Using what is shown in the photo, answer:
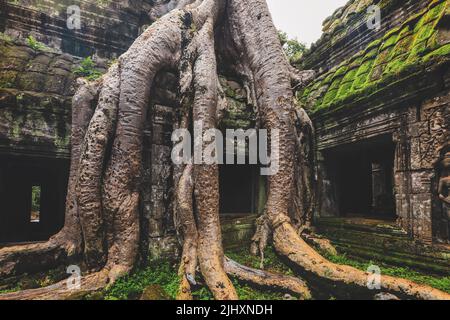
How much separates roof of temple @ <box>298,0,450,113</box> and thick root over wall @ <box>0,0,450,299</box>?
3.60ft

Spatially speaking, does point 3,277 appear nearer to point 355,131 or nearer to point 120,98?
point 120,98

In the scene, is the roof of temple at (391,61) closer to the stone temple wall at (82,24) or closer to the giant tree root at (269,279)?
the giant tree root at (269,279)

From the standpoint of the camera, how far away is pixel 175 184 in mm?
3072

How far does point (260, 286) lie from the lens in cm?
257

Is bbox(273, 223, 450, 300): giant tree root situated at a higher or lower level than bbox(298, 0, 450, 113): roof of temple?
lower

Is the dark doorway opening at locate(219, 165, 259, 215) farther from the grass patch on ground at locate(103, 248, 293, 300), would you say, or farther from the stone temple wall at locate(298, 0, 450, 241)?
the stone temple wall at locate(298, 0, 450, 241)

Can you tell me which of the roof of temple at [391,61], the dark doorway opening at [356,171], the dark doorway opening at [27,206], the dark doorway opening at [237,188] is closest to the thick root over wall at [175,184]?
the dark doorway opening at [237,188]

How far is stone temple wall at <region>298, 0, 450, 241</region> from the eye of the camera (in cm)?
304

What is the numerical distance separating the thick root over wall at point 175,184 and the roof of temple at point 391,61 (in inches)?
43.1

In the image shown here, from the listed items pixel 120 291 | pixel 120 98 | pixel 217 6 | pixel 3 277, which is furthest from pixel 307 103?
pixel 3 277

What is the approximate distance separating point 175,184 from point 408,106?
3.02m

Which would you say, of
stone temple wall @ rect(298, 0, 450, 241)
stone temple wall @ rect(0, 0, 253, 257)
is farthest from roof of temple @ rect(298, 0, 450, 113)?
stone temple wall @ rect(0, 0, 253, 257)

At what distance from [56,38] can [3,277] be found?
14.6 feet

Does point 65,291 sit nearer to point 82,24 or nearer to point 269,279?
point 269,279
